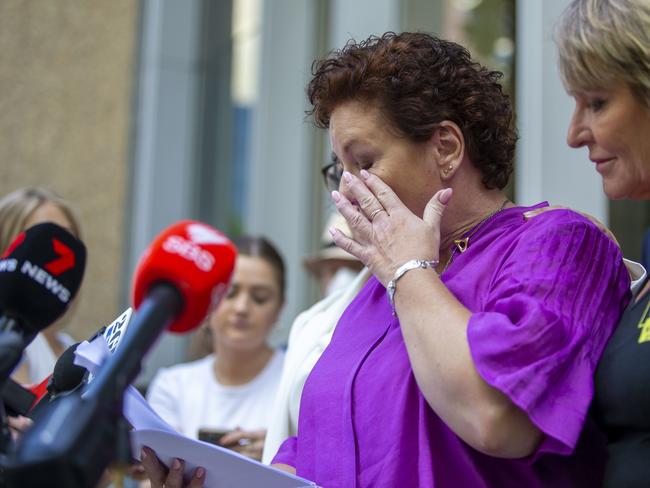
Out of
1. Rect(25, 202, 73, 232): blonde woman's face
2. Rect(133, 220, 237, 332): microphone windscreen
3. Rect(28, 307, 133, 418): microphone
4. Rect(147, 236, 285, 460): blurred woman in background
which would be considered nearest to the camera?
Rect(133, 220, 237, 332): microphone windscreen

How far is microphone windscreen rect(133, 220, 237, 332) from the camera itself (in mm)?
1433

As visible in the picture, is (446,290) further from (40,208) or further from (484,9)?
(484,9)

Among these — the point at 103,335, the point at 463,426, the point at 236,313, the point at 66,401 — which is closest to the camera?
the point at 66,401

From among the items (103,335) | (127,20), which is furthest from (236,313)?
(127,20)

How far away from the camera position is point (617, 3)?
188 cm

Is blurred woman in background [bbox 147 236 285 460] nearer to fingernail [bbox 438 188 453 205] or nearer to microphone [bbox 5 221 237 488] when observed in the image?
fingernail [bbox 438 188 453 205]

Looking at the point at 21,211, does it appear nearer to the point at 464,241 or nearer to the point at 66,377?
the point at 66,377

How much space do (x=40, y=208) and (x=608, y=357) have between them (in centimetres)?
240

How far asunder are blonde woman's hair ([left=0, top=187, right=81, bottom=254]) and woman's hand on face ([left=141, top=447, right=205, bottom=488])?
57.5 inches

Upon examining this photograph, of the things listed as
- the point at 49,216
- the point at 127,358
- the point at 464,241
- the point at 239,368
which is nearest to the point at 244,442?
the point at 239,368

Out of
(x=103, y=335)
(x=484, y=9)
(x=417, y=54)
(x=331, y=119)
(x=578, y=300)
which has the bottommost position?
(x=103, y=335)

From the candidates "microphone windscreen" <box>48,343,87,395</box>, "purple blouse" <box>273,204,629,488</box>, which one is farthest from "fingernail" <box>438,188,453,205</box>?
"microphone windscreen" <box>48,343,87,395</box>

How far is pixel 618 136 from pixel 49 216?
2287mm

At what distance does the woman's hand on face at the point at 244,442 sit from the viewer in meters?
3.12
